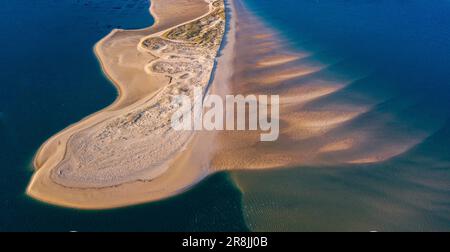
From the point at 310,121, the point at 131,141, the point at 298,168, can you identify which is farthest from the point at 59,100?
the point at 310,121

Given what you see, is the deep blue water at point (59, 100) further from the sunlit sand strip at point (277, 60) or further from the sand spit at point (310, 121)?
the sunlit sand strip at point (277, 60)

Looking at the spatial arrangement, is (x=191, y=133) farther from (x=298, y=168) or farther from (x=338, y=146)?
(x=338, y=146)

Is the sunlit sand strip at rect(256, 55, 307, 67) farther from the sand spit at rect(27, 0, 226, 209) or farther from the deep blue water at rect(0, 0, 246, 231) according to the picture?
the deep blue water at rect(0, 0, 246, 231)

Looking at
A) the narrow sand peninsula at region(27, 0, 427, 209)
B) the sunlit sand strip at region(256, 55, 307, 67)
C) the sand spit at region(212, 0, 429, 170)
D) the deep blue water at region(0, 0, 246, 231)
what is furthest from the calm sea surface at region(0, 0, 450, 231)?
the sunlit sand strip at region(256, 55, 307, 67)

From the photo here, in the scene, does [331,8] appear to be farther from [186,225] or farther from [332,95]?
[186,225]

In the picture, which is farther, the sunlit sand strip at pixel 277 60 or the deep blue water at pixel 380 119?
the sunlit sand strip at pixel 277 60

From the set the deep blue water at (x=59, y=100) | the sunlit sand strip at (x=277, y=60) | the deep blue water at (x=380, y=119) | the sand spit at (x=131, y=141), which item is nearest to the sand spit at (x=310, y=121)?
the sunlit sand strip at (x=277, y=60)

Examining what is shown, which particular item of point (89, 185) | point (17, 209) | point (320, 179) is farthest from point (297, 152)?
point (17, 209)
